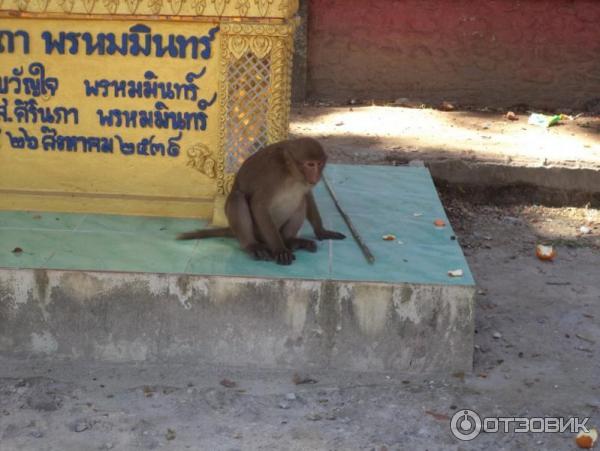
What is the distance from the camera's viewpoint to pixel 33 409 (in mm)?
4277

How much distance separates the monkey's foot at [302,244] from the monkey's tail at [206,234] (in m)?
0.36

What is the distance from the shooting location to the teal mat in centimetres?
468

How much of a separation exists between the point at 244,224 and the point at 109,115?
1.15 meters

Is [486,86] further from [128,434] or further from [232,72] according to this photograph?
[128,434]

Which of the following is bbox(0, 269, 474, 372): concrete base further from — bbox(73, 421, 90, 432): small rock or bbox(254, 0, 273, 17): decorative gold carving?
bbox(254, 0, 273, 17): decorative gold carving

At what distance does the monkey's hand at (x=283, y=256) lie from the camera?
4805mm

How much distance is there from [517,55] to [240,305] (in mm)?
6942

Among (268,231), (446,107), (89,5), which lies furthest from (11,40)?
(446,107)

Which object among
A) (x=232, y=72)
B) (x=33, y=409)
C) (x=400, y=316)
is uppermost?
(x=232, y=72)

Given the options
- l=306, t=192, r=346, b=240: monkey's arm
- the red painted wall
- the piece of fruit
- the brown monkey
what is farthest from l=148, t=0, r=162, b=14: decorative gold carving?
the red painted wall

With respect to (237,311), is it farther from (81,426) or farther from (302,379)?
(81,426)

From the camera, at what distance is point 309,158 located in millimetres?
4719

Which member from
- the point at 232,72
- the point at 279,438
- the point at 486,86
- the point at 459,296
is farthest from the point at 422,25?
the point at 279,438

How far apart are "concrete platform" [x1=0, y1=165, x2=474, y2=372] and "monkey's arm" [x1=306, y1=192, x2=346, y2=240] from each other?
0.46 metres
